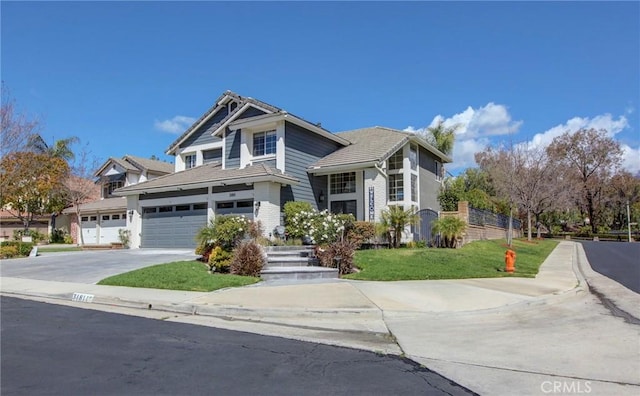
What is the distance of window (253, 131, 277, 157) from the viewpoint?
22.4 m

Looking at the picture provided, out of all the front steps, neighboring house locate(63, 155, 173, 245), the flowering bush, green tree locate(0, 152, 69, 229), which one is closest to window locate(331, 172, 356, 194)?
the flowering bush

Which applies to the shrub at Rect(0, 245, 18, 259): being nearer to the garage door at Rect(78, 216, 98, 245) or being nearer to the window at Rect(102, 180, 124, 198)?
the garage door at Rect(78, 216, 98, 245)

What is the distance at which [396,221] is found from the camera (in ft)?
62.0

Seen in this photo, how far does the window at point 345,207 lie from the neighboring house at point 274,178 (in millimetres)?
55

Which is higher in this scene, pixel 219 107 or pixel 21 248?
pixel 219 107

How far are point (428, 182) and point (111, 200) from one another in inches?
965

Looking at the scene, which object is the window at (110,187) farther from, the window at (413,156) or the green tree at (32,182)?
the window at (413,156)

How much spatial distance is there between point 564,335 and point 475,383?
10.4 ft

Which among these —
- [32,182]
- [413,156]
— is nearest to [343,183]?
[413,156]

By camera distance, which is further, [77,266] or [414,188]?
[414,188]

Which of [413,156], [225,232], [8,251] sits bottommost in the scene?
[8,251]

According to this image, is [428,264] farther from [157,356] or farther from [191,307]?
[157,356]

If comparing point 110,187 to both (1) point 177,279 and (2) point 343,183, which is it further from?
(1) point 177,279

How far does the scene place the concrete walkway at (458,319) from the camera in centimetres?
532
